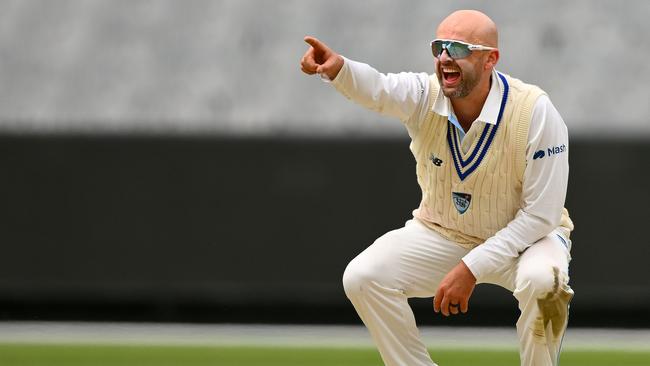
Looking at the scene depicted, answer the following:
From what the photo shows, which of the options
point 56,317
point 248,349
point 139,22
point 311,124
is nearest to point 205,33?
point 139,22

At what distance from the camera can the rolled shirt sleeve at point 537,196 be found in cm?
495

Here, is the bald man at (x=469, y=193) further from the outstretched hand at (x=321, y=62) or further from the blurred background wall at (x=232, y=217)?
the blurred background wall at (x=232, y=217)

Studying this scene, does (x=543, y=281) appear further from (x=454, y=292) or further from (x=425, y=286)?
(x=425, y=286)

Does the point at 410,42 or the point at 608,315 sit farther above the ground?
the point at 410,42

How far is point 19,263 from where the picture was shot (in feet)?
28.3

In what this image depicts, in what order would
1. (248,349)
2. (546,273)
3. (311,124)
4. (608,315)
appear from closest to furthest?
1. (546,273)
2. (248,349)
3. (608,315)
4. (311,124)

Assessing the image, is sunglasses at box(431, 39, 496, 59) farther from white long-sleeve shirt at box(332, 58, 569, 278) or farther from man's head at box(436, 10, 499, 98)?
white long-sleeve shirt at box(332, 58, 569, 278)

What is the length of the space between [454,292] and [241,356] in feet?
8.56

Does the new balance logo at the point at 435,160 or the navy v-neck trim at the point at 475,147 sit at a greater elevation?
the navy v-neck trim at the point at 475,147

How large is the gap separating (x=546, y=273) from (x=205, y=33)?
18.4 ft

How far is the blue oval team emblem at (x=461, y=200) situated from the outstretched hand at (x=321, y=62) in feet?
2.74

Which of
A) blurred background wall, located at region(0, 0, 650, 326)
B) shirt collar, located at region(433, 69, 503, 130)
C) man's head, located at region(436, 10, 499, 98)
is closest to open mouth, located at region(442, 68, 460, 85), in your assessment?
man's head, located at region(436, 10, 499, 98)

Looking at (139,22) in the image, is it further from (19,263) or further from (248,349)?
(248,349)

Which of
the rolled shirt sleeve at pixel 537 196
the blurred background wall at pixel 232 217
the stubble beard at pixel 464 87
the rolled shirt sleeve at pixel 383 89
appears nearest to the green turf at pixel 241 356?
the blurred background wall at pixel 232 217
